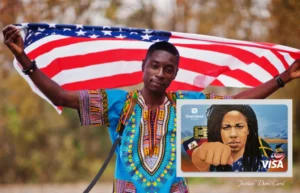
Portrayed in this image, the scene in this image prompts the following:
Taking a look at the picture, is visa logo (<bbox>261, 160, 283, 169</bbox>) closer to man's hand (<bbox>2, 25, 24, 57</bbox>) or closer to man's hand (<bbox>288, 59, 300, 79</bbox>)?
man's hand (<bbox>288, 59, 300, 79</bbox>)

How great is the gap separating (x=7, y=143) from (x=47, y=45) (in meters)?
6.86

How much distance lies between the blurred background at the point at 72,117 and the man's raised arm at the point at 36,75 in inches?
254

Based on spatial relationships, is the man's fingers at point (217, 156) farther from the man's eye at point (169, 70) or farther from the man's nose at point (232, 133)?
the man's eye at point (169, 70)

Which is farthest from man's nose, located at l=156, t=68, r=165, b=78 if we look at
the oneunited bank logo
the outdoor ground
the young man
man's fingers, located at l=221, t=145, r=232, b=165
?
the outdoor ground

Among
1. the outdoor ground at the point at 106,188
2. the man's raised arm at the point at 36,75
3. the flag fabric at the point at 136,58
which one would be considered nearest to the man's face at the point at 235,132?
the flag fabric at the point at 136,58

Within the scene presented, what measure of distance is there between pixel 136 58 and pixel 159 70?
77cm

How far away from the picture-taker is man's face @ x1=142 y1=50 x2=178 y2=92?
3.09 metres

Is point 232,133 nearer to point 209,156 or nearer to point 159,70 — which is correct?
point 209,156

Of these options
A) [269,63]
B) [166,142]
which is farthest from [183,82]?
[166,142]

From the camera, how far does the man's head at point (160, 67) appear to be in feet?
10.1

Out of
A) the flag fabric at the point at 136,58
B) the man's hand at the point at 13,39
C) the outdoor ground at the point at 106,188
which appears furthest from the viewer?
the outdoor ground at the point at 106,188

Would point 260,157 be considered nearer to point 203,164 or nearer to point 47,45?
point 203,164

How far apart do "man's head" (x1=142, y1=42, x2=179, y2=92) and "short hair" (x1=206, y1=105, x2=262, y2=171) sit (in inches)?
10.7

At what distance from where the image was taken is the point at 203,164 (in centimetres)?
311
